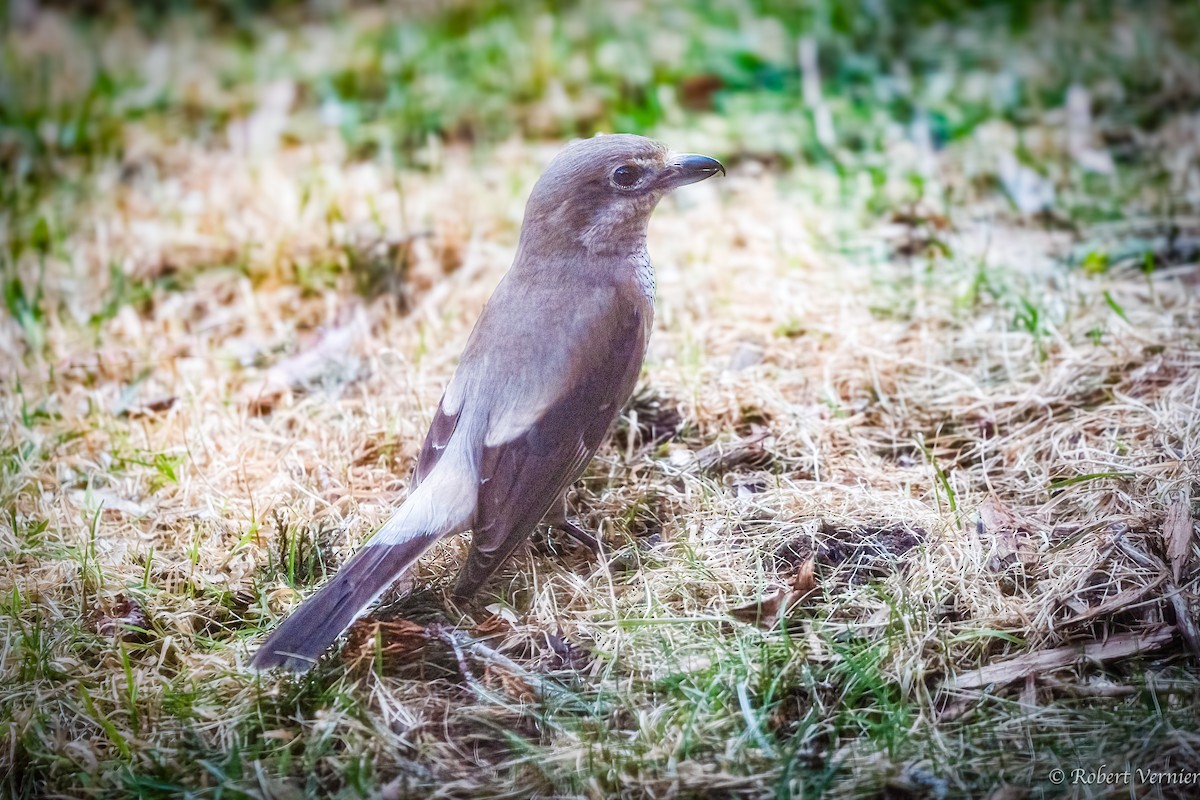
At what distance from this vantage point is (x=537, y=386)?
3145mm

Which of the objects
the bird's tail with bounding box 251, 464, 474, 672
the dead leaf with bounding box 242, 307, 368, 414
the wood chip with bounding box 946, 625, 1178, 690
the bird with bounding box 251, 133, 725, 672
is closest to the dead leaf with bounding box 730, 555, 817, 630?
the wood chip with bounding box 946, 625, 1178, 690

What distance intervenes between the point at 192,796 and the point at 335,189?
354 cm

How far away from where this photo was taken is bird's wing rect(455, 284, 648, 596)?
9.87 ft

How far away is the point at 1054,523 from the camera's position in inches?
128

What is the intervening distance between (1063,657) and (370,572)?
1771 mm

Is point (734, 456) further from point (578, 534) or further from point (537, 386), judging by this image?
point (537, 386)

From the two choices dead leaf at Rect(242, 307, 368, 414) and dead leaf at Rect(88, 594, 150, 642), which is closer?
dead leaf at Rect(88, 594, 150, 642)

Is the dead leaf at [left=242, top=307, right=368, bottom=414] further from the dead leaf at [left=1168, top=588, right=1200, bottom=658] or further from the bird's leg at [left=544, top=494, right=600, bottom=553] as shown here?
the dead leaf at [left=1168, top=588, right=1200, bottom=658]

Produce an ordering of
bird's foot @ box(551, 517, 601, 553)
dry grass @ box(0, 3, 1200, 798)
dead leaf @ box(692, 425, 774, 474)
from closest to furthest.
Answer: dry grass @ box(0, 3, 1200, 798) < bird's foot @ box(551, 517, 601, 553) < dead leaf @ box(692, 425, 774, 474)

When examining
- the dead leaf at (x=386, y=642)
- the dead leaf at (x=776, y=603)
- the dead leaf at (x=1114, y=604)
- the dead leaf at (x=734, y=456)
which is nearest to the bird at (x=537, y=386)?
the dead leaf at (x=386, y=642)

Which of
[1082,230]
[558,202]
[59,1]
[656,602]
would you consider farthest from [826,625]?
[59,1]

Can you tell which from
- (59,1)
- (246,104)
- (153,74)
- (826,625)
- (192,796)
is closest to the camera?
(192,796)

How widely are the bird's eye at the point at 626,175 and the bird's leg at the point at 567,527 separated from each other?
3.25ft

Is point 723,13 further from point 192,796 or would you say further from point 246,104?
point 192,796
